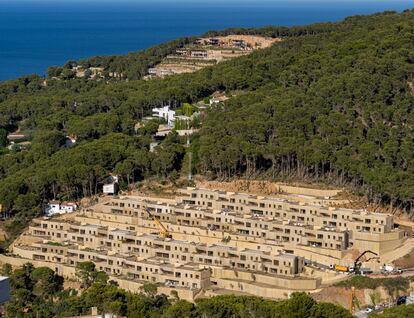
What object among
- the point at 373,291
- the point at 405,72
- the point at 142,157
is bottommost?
the point at 373,291

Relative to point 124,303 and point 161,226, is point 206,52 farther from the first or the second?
point 124,303

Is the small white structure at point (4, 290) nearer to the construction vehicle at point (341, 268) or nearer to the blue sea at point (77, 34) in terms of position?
the construction vehicle at point (341, 268)

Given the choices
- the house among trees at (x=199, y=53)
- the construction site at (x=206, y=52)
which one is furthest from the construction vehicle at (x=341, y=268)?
the house among trees at (x=199, y=53)

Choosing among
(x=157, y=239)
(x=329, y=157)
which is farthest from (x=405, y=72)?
(x=157, y=239)

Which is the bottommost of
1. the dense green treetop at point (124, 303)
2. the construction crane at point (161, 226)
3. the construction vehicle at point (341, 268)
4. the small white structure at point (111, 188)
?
the dense green treetop at point (124, 303)

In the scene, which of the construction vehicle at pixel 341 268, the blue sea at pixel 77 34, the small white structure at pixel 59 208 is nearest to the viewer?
the construction vehicle at pixel 341 268

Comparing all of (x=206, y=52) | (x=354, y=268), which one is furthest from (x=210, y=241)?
(x=206, y=52)

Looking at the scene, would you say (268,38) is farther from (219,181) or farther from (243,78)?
(219,181)
